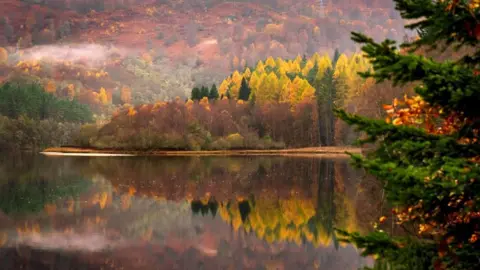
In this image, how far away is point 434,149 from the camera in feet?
16.5

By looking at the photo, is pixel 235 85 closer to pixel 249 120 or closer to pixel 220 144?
pixel 249 120

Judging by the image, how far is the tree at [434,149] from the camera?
476 centimetres

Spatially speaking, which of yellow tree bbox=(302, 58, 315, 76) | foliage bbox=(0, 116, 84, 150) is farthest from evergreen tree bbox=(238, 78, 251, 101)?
foliage bbox=(0, 116, 84, 150)

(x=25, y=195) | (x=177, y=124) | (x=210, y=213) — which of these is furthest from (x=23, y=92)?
(x=210, y=213)

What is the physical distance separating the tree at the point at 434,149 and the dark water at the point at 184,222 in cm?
1361

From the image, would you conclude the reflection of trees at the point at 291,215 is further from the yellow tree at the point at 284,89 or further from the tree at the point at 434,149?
the yellow tree at the point at 284,89

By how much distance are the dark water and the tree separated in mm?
13610

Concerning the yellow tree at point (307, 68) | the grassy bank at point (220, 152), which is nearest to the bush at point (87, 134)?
the grassy bank at point (220, 152)

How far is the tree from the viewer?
476cm

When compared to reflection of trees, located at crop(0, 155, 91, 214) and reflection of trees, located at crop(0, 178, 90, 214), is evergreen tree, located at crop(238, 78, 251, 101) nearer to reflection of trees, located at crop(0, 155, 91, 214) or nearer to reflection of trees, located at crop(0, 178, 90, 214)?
reflection of trees, located at crop(0, 155, 91, 214)

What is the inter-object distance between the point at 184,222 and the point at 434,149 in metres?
22.1

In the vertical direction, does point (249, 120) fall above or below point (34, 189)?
above

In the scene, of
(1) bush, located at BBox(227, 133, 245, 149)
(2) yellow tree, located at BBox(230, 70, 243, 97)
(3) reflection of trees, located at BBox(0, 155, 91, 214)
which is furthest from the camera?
(2) yellow tree, located at BBox(230, 70, 243, 97)

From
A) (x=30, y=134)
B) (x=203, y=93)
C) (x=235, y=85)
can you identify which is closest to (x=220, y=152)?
(x=203, y=93)
